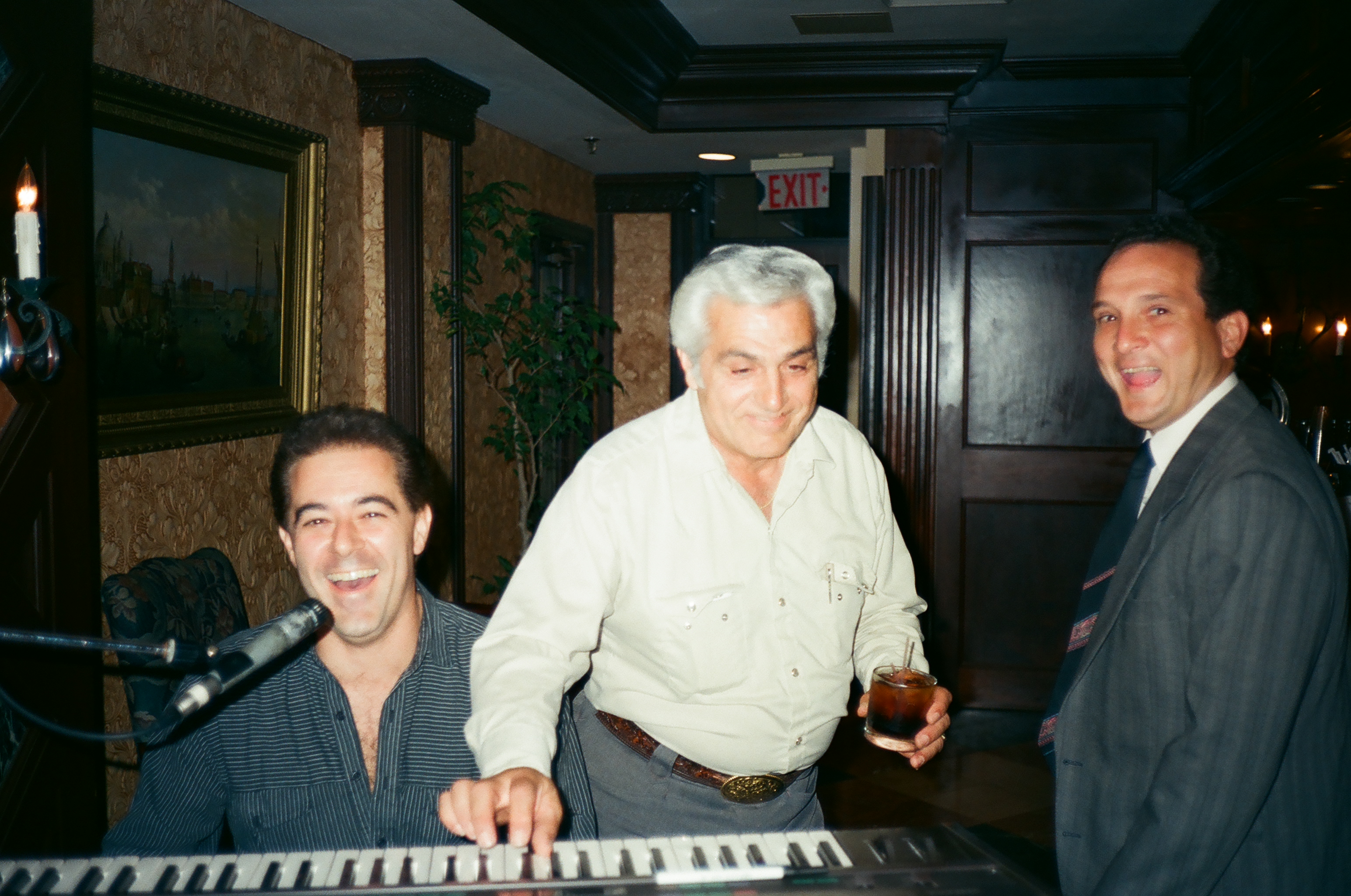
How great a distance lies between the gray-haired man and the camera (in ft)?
5.14

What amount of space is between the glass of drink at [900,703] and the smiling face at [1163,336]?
22.7 inches

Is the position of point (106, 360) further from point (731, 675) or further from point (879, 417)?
point (879, 417)

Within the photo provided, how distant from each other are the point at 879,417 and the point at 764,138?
171 centimetres

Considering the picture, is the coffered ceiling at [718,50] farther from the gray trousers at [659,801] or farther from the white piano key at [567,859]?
the white piano key at [567,859]

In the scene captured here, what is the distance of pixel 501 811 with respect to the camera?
3.87 ft

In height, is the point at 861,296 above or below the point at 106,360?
above

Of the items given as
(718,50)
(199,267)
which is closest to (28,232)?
(199,267)

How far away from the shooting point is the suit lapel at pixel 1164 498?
150 cm

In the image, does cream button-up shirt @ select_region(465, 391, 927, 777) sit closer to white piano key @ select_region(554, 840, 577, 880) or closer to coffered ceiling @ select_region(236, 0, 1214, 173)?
white piano key @ select_region(554, 840, 577, 880)

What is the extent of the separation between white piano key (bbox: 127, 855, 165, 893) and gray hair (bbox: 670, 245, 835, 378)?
100 cm

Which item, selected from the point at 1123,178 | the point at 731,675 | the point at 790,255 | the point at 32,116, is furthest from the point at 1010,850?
the point at 32,116

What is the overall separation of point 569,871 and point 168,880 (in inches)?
15.2

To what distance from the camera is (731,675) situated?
1.66 m

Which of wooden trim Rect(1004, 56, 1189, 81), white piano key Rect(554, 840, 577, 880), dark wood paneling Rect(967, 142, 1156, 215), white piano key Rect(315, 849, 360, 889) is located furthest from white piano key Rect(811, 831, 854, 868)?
wooden trim Rect(1004, 56, 1189, 81)
